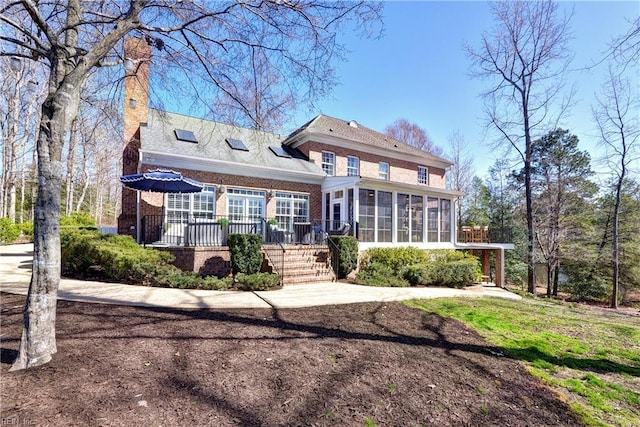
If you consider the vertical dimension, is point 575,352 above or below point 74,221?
below

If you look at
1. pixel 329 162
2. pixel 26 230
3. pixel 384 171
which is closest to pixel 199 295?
pixel 329 162

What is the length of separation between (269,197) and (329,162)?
4.59 m

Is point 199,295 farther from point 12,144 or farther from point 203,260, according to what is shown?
point 12,144

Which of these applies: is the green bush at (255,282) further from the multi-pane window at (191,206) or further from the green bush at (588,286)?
the green bush at (588,286)

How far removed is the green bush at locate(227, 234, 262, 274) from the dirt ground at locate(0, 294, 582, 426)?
3.97 metres

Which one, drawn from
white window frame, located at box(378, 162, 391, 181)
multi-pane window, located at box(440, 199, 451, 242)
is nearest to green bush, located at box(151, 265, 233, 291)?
multi-pane window, located at box(440, 199, 451, 242)

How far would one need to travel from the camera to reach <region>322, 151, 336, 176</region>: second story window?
1603cm

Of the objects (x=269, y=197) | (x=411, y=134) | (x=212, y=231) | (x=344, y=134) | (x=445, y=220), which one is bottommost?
(x=212, y=231)

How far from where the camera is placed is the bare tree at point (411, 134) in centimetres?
3166

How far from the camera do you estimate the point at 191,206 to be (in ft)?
38.5

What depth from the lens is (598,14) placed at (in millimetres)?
6785

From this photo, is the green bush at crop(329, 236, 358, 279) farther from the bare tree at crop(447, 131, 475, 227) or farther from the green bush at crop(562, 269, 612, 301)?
the bare tree at crop(447, 131, 475, 227)

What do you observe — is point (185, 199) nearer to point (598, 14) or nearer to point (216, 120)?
point (216, 120)

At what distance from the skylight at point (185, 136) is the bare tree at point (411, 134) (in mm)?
23504
